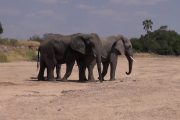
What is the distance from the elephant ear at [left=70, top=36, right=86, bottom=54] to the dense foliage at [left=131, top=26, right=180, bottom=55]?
6334 cm

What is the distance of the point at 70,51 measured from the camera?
1097 inches

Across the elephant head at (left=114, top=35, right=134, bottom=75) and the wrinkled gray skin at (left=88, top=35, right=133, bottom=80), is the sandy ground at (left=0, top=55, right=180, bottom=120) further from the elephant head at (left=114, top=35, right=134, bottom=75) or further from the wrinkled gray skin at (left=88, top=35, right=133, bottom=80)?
the elephant head at (left=114, top=35, right=134, bottom=75)

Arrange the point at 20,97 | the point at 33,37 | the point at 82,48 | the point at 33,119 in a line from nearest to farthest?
the point at 33,119, the point at 20,97, the point at 82,48, the point at 33,37

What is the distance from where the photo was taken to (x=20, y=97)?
1880cm

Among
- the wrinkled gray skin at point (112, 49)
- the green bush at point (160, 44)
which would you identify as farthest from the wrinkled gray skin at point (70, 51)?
the green bush at point (160, 44)

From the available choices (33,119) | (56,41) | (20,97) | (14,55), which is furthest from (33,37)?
(33,119)

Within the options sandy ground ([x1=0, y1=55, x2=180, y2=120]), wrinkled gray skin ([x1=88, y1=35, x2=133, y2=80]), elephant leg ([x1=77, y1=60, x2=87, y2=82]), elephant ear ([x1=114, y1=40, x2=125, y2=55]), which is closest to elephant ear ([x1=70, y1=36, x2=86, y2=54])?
elephant leg ([x1=77, y1=60, x2=87, y2=82])

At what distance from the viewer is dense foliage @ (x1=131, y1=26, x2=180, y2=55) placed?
91.6 metres

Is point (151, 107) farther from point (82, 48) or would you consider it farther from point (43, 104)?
point (82, 48)

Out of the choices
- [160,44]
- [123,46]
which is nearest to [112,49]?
[123,46]

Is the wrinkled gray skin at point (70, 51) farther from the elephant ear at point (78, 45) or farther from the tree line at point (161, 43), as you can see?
the tree line at point (161, 43)

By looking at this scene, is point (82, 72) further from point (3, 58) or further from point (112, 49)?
point (3, 58)

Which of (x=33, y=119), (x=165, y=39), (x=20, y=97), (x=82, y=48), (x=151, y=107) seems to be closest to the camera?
(x=33, y=119)

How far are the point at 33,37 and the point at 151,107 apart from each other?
6793 centimetres
